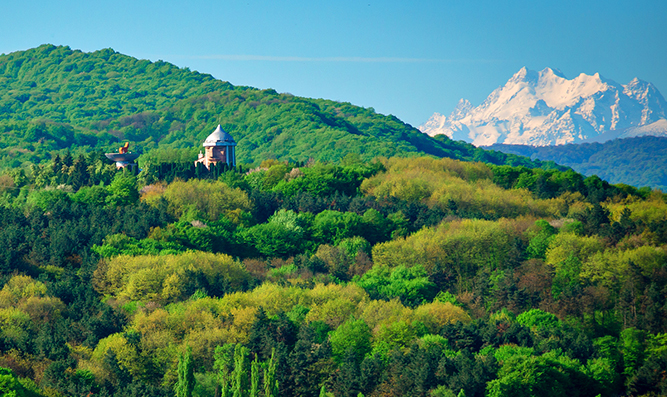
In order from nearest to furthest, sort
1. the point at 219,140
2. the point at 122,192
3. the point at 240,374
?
the point at 240,374 → the point at 122,192 → the point at 219,140

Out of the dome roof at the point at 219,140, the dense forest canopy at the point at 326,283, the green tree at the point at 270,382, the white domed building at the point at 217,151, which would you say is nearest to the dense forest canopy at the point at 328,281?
the green tree at the point at 270,382

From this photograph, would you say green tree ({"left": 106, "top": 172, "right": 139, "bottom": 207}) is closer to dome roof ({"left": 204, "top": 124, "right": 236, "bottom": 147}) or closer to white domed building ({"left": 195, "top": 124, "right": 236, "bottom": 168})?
white domed building ({"left": 195, "top": 124, "right": 236, "bottom": 168})

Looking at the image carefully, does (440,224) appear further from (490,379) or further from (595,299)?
(490,379)

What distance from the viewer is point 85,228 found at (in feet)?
313

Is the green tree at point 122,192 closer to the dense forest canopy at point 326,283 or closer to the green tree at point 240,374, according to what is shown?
the dense forest canopy at point 326,283

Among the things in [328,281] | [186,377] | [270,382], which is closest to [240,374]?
[270,382]

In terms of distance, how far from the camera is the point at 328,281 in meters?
88.6

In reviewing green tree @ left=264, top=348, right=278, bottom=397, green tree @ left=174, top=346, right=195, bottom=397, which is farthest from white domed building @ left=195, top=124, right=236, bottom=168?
green tree @ left=264, top=348, right=278, bottom=397

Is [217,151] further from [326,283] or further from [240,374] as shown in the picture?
[240,374]

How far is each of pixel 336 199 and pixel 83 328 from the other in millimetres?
45980

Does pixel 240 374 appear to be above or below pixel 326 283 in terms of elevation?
below

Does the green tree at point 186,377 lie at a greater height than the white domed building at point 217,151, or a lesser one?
lesser

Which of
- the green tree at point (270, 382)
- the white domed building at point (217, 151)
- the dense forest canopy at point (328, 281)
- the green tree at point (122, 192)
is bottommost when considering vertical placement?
the green tree at point (270, 382)

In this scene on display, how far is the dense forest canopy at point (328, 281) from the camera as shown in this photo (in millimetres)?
66812
